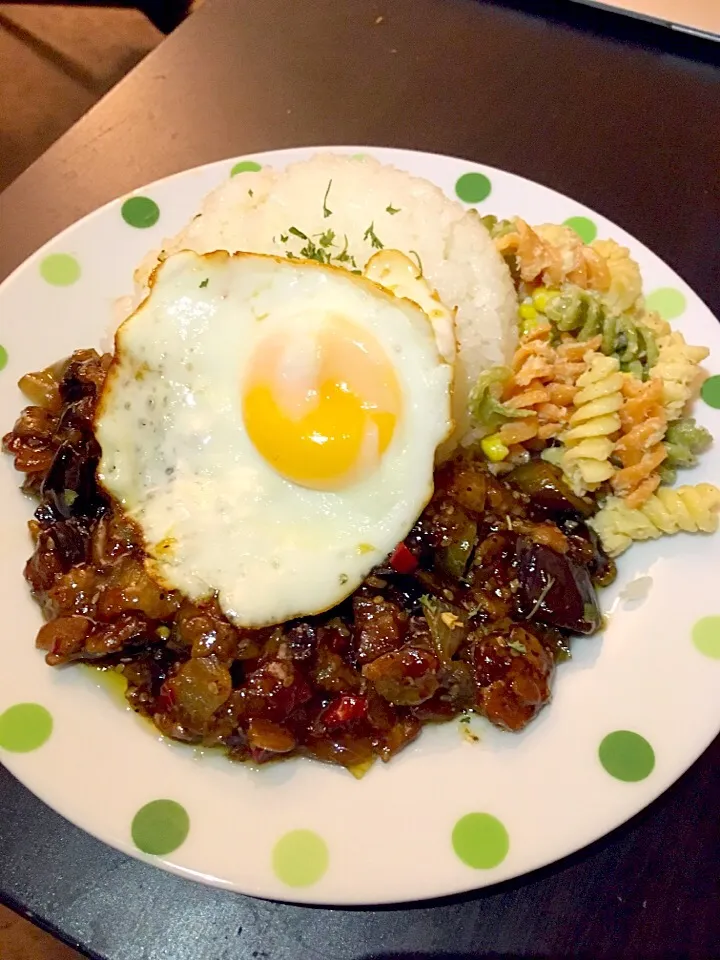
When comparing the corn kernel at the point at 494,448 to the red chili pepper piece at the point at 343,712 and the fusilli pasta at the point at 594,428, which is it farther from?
the red chili pepper piece at the point at 343,712

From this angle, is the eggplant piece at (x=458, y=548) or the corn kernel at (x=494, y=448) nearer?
the eggplant piece at (x=458, y=548)

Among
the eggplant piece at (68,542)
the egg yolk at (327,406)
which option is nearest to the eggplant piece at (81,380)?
the eggplant piece at (68,542)

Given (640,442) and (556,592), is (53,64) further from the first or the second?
(556,592)

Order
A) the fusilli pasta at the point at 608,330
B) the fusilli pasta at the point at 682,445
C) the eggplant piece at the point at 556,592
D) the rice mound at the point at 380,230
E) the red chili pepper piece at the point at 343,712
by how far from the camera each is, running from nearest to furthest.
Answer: the red chili pepper piece at the point at 343,712 < the eggplant piece at the point at 556,592 < the fusilli pasta at the point at 682,445 < the fusilli pasta at the point at 608,330 < the rice mound at the point at 380,230

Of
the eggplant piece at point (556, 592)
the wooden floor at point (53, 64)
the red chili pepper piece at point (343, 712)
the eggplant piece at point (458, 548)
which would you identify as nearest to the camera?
the red chili pepper piece at point (343, 712)

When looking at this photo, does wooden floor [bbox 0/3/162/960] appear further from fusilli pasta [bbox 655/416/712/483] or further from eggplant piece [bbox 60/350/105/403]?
fusilli pasta [bbox 655/416/712/483]

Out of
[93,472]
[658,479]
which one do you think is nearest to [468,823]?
[658,479]

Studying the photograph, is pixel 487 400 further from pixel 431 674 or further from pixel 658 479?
pixel 431 674
